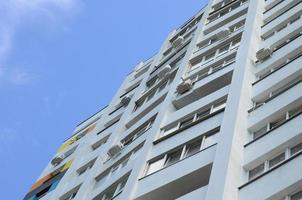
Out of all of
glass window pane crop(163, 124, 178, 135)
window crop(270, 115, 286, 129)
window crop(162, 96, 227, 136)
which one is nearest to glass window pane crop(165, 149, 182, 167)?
window crop(162, 96, 227, 136)

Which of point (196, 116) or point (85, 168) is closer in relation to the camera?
point (196, 116)

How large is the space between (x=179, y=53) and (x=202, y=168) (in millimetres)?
15076

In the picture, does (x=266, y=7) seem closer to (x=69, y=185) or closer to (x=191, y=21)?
(x=191, y=21)

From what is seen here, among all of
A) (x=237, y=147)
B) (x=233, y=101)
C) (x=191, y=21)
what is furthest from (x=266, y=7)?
(x=237, y=147)

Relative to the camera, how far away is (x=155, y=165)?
18547 mm

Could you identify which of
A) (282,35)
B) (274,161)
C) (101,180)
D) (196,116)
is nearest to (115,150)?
(101,180)

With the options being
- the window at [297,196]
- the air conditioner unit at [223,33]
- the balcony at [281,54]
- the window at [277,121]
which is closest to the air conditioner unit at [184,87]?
the balcony at [281,54]

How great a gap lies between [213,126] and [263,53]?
4454 mm

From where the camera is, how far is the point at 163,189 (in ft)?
54.7

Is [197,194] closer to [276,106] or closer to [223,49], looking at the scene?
[276,106]

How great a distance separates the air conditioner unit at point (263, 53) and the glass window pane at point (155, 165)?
568 centimetres

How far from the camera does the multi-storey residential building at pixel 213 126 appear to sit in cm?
1543

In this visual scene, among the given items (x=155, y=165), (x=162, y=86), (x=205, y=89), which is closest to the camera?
(x=155, y=165)

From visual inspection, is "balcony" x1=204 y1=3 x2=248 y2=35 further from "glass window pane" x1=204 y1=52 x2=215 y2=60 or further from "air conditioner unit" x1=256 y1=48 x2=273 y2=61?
"air conditioner unit" x1=256 y1=48 x2=273 y2=61
